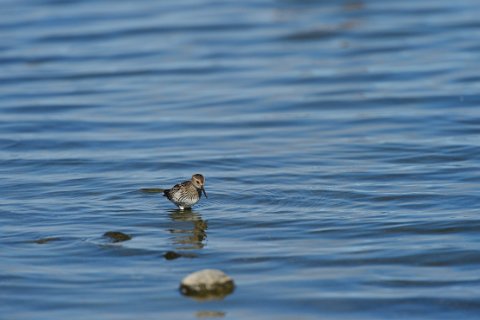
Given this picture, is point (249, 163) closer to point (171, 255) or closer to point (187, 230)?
point (187, 230)

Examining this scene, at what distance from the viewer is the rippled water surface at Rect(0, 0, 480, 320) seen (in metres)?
9.23

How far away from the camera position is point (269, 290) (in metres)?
9.10

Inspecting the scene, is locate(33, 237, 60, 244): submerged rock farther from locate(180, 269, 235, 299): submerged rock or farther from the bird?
locate(180, 269, 235, 299): submerged rock

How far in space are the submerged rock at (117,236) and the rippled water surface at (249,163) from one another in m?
0.17

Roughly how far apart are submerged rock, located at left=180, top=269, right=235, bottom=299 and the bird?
8.92 ft

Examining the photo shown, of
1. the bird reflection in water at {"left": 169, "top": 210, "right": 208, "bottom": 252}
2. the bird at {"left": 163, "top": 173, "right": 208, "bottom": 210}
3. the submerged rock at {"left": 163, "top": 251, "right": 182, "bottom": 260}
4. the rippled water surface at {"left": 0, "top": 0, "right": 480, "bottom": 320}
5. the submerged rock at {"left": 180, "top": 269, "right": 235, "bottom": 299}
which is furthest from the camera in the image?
the bird at {"left": 163, "top": 173, "right": 208, "bottom": 210}

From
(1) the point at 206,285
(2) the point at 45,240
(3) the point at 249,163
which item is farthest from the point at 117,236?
(3) the point at 249,163

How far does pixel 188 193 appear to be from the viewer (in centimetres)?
1170

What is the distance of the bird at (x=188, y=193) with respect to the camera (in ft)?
38.3

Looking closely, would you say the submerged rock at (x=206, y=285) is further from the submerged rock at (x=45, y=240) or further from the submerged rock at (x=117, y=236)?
the submerged rock at (x=45, y=240)

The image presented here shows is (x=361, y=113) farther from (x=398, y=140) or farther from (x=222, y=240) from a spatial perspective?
(x=222, y=240)

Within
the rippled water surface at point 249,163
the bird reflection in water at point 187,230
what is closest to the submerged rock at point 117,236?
the rippled water surface at point 249,163

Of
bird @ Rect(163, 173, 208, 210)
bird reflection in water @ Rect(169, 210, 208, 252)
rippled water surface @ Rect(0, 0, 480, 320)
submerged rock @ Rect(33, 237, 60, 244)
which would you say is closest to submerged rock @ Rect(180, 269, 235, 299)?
rippled water surface @ Rect(0, 0, 480, 320)

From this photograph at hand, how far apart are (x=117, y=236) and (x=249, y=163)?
13.6 ft
